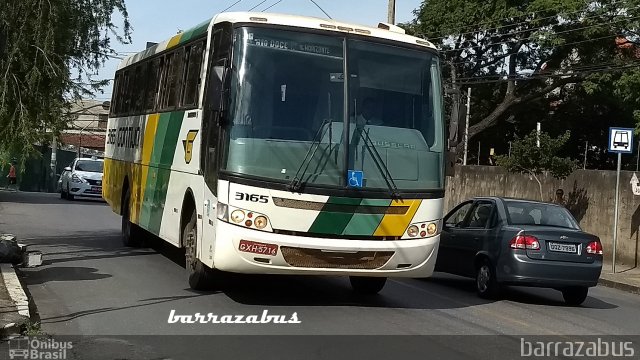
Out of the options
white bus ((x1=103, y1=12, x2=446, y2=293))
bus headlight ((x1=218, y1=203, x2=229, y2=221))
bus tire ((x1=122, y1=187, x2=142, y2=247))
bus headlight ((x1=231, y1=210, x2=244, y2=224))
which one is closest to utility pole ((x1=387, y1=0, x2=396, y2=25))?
bus tire ((x1=122, y1=187, x2=142, y2=247))

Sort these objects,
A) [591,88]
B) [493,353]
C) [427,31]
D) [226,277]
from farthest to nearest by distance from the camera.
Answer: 1. [427,31]
2. [591,88]
3. [226,277]
4. [493,353]

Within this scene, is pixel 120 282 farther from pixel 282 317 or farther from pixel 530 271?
pixel 530 271

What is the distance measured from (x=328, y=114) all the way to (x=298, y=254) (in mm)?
1600

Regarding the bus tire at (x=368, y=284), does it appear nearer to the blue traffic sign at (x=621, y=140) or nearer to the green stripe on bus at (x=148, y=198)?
the green stripe on bus at (x=148, y=198)

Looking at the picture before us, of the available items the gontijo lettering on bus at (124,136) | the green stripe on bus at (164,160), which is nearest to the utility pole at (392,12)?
the gontijo lettering on bus at (124,136)

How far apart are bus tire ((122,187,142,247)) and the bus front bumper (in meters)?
6.24

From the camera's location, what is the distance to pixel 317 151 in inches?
361

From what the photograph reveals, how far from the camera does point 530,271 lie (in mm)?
11320

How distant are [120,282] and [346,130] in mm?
3998

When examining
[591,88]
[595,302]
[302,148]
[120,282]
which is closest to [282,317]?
[302,148]

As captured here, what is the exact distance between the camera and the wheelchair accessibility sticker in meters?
9.17

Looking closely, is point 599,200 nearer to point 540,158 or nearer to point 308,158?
point 540,158

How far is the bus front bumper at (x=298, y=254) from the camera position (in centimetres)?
901

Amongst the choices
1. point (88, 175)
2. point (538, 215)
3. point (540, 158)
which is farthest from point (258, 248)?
point (88, 175)
